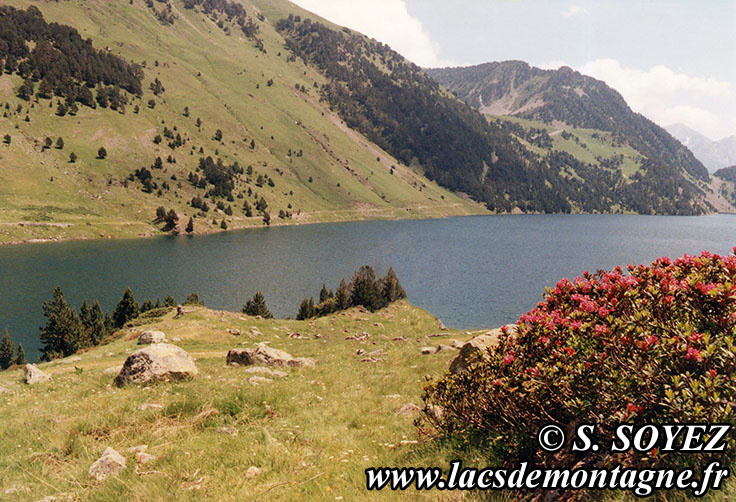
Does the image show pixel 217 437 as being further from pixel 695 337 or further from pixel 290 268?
pixel 290 268

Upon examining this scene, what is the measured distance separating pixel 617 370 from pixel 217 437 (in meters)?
9.28

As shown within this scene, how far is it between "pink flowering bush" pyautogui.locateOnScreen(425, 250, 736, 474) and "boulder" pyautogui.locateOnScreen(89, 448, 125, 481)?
745 cm

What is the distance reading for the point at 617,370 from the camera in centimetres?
580

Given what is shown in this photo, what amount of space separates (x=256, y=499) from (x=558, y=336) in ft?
21.8

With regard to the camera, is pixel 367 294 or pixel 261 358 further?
pixel 367 294

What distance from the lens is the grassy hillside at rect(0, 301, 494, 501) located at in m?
7.23

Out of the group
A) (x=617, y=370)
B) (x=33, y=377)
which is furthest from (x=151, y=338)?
(x=617, y=370)

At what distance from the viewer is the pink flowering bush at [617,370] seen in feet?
16.8

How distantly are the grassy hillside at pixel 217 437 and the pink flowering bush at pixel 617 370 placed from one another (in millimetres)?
1245

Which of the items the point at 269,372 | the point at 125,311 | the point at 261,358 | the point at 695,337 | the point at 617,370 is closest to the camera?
the point at 695,337

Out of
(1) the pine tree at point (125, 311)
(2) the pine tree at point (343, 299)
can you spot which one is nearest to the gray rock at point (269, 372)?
(2) the pine tree at point (343, 299)

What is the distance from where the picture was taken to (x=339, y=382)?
1777cm

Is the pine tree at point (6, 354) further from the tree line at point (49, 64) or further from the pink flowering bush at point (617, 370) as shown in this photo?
the tree line at point (49, 64)

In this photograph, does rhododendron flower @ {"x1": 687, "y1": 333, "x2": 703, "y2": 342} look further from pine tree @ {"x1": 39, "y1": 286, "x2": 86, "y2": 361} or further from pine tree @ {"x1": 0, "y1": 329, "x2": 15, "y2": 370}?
pine tree @ {"x1": 0, "y1": 329, "x2": 15, "y2": 370}
